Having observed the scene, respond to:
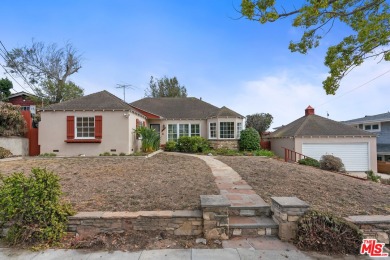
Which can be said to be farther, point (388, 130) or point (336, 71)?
point (388, 130)

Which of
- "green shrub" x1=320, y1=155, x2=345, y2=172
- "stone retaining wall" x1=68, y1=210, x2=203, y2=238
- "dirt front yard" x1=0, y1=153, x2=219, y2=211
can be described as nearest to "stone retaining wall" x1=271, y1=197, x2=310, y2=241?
"stone retaining wall" x1=68, y1=210, x2=203, y2=238

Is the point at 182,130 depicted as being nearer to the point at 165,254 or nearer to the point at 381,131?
the point at 165,254

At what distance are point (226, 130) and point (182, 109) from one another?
4.93 m

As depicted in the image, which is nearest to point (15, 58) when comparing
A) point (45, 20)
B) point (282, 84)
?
point (45, 20)

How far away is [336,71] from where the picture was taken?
5.29 m

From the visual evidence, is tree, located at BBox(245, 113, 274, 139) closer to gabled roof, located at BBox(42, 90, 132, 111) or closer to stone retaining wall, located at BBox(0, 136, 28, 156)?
gabled roof, located at BBox(42, 90, 132, 111)

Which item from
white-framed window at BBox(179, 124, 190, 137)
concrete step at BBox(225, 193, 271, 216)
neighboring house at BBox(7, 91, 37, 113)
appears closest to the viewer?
concrete step at BBox(225, 193, 271, 216)

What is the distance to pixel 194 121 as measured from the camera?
1823 cm

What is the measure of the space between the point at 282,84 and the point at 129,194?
41.6 ft

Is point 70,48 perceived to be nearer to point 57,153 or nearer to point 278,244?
point 57,153

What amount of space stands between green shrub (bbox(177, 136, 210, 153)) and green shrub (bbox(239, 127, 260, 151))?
2.84 m

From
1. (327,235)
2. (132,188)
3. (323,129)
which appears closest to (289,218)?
(327,235)

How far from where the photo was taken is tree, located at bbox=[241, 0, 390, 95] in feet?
14.7

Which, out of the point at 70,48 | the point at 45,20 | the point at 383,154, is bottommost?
the point at 383,154
